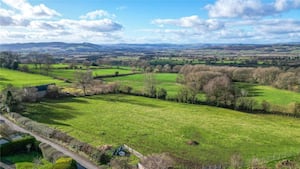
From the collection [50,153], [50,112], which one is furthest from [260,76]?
[50,153]

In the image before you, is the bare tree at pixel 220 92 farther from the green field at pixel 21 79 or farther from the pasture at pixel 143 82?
the green field at pixel 21 79

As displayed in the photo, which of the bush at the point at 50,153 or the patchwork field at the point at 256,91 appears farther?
the patchwork field at the point at 256,91

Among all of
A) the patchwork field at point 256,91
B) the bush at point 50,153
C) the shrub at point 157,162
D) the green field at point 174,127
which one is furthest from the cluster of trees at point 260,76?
the shrub at point 157,162

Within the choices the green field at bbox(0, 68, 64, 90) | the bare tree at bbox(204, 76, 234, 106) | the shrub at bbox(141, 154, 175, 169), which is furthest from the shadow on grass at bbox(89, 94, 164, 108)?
the shrub at bbox(141, 154, 175, 169)

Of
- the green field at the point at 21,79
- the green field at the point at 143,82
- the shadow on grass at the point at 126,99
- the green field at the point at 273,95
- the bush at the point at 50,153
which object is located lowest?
the green field at the point at 273,95

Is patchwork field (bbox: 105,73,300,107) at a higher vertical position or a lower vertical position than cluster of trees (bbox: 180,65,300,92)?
lower

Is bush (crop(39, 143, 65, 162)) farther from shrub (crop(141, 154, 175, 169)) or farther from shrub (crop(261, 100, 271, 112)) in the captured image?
shrub (crop(261, 100, 271, 112))
